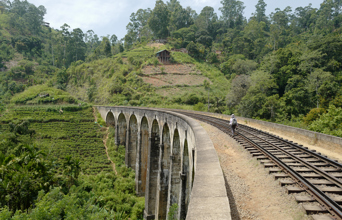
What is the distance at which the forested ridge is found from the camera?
1413 centimetres

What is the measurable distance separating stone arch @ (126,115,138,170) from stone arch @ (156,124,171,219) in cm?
1040

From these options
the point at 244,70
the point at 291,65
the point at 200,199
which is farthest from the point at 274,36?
the point at 200,199

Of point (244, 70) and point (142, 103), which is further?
point (244, 70)

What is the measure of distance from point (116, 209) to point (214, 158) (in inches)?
694

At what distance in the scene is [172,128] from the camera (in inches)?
564

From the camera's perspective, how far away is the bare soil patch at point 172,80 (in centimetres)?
5588

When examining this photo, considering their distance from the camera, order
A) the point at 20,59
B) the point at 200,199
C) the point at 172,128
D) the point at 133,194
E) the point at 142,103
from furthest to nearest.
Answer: the point at 20,59, the point at 142,103, the point at 133,194, the point at 172,128, the point at 200,199

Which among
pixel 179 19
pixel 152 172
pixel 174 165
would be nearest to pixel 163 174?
pixel 152 172

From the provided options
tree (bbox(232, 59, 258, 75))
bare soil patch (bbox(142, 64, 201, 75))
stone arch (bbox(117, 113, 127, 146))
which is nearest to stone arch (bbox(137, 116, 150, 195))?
stone arch (bbox(117, 113, 127, 146))

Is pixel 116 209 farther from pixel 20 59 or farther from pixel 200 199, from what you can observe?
pixel 20 59

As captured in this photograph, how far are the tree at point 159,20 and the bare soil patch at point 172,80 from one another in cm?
3334

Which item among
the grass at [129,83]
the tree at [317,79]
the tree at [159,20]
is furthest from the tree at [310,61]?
the tree at [159,20]

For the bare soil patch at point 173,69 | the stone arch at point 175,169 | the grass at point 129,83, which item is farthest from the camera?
the bare soil patch at point 173,69

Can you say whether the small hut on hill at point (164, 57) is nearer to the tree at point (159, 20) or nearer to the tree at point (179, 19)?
the tree at point (159, 20)
